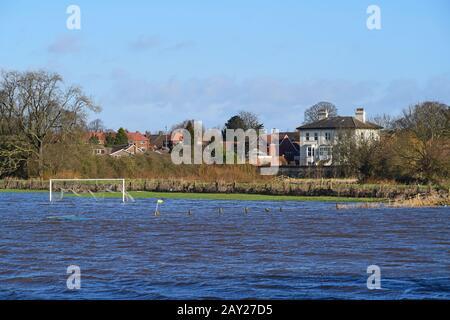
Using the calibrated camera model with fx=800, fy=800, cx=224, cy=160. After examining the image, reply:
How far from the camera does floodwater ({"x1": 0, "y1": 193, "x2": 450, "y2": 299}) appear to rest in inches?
740

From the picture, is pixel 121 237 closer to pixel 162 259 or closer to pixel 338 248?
pixel 162 259

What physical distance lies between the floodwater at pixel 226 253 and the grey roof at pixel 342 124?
170 feet

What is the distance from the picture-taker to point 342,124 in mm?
94938

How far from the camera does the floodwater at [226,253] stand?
1880 centimetres

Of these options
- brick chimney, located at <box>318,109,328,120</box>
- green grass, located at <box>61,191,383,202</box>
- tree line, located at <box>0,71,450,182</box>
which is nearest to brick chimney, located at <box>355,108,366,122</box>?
brick chimney, located at <box>318,109,328,120</box>

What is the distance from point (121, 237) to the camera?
30141mm

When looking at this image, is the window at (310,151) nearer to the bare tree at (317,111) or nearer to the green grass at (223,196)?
the bare tree at (317,111)

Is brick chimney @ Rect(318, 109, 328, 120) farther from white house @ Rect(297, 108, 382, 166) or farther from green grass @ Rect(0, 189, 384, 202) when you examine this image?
green grass @ Rect(0, 189, 384, 202)

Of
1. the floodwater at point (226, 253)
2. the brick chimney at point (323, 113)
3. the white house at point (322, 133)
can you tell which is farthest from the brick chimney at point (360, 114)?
the floodwater at point (226, 253)

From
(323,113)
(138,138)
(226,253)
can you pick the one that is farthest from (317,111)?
(226,253)

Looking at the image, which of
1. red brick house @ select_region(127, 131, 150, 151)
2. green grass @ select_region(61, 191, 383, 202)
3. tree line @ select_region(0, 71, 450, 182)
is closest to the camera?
green grass @ select_region(61, 191, 383, 202)

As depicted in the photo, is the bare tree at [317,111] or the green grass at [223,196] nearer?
the green grass at [223,196]

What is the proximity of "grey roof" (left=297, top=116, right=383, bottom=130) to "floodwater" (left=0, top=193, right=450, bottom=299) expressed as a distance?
51.7 metres

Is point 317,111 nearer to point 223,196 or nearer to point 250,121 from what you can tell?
point 250,121
